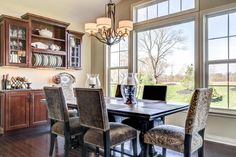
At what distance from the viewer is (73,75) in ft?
19.0

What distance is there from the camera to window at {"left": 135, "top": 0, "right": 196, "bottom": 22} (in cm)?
434

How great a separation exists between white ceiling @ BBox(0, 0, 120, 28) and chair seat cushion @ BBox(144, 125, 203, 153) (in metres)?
4.00

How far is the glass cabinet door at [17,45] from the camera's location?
4.35 m

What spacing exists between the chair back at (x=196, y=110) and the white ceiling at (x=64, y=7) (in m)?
4.04

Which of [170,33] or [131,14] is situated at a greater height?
[131,14]

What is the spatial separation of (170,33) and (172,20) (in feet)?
1.02

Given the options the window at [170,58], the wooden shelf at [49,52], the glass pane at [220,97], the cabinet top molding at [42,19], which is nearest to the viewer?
the glass pane at [220,97]

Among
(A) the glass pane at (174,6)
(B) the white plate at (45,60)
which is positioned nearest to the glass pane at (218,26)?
(A) the glass pane at (174,6)

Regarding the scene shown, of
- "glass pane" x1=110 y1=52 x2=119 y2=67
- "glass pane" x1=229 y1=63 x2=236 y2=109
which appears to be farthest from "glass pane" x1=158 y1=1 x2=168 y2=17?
"glass pane" x1=229 y1=63 x2=236 y2=109

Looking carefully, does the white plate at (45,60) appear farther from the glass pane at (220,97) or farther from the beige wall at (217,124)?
the glass pane at (220,97)

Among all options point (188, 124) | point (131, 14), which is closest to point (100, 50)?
point (131, 14)

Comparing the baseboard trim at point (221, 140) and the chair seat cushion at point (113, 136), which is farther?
the baseboard trim at point (221, 140)

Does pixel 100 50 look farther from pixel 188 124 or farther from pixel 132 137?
pixel 188 124

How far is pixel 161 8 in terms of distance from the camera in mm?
4734
